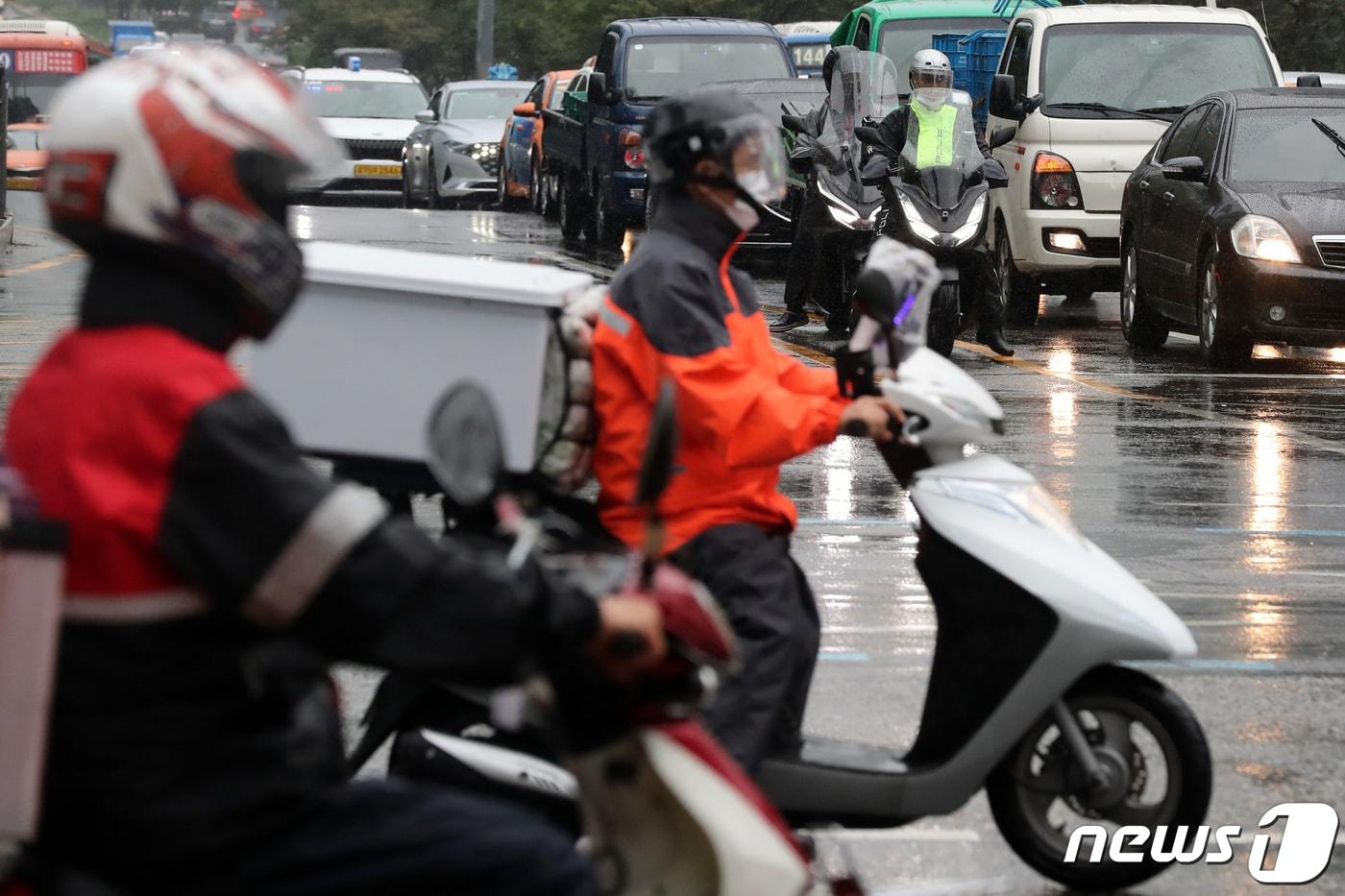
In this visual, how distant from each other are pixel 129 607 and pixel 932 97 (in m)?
12.6

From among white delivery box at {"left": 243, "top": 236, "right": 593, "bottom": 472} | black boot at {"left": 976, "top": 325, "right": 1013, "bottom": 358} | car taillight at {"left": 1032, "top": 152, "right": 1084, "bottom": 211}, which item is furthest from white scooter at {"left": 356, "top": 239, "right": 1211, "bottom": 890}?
car taillight at {"left": 1032, "top": 152, "right": 1084, "bottom": 211}

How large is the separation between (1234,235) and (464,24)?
56160mm

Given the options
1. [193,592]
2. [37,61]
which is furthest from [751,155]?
[37,61]

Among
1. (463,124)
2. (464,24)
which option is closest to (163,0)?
(464,24)

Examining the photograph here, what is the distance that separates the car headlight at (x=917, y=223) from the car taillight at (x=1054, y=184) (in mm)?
2939

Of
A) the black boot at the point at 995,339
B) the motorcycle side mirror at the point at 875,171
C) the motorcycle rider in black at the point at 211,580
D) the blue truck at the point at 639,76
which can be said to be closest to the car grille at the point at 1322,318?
the black boot at the point at 995,339

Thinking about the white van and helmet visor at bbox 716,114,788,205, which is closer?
helmet visor at bbox 716,114,788,205

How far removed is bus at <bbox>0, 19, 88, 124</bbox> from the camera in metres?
41.5

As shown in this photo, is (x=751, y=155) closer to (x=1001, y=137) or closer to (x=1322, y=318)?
(x=1322, y=318)

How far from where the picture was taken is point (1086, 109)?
18.0 meters

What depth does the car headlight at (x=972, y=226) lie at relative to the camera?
14578 millimetres

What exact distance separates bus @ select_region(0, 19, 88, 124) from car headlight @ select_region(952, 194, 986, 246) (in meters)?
29.5

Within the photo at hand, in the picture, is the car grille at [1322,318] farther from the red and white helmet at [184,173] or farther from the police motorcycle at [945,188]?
the red and white helmet at [184,173]

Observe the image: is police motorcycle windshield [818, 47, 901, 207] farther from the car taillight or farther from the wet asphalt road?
the car taillight
